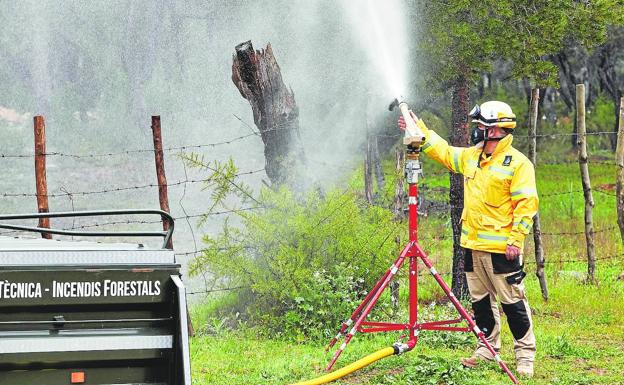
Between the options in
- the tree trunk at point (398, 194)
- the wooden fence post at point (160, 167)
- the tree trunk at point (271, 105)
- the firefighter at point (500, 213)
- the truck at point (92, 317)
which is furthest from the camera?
the tree trunk at point (398, 194)

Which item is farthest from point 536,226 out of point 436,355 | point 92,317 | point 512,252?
point 92,317

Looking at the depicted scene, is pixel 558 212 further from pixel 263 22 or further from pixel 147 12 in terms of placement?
pixel 147 12

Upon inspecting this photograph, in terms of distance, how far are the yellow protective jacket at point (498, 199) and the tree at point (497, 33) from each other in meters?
2.45

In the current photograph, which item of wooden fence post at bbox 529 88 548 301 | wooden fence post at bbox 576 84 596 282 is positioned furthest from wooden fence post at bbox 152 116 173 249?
wooden fence post at bbox 576 84 596 282

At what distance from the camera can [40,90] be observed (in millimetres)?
35219

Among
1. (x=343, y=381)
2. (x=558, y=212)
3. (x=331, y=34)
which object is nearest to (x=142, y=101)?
(x=558, y=212)

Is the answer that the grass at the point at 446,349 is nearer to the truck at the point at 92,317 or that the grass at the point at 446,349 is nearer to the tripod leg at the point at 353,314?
the tripod leg at the point at 353,314

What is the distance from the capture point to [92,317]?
4.81 metres

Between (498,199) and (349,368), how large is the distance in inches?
67.6

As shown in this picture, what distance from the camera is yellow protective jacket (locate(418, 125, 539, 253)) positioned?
7.12 meters

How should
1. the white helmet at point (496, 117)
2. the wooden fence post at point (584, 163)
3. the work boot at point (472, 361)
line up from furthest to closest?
the wooden fence post at point (584, 163) < the work boot at point (472, 361) < the white helmet at point (496, 117)

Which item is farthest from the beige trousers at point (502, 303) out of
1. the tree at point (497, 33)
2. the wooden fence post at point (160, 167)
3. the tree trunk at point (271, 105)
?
the wooden fence post at point (160, 167)

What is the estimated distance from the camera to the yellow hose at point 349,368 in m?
7.02

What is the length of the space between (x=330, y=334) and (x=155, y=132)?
8.32 ft
